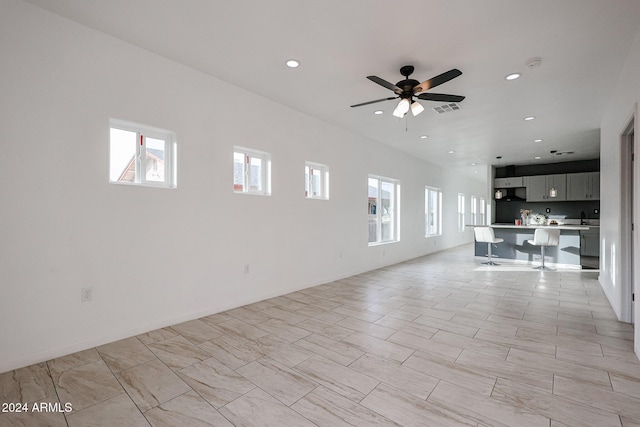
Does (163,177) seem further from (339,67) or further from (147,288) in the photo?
(339,67)

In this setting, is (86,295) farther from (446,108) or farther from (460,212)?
(460,212)

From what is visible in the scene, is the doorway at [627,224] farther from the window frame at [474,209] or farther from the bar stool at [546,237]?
the window frame at [474,209]

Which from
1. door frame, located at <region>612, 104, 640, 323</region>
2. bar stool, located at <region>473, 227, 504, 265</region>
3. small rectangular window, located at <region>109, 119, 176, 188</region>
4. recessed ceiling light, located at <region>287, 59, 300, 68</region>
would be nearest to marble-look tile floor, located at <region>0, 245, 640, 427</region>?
door frame, located at <region>612, 104, 640, 323</region>

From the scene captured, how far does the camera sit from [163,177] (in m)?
3.30

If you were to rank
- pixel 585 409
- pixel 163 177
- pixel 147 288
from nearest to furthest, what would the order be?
1. pixel 585 409
2. pixel 147 288
3. pixel 163 177

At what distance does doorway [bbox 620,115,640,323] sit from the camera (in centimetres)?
335

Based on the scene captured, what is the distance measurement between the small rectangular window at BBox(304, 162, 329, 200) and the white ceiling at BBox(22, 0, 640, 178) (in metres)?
1.06

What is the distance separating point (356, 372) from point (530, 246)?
6.97 m

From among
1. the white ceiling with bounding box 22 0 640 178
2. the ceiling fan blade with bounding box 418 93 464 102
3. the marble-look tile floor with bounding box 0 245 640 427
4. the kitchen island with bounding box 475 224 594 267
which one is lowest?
the marble-look tile floor with bounding box 0 245 640 427

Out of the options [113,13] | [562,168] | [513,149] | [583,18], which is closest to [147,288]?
[113,13]

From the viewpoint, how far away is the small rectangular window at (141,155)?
2973 millimetres

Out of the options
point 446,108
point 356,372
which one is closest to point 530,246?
point 446,108

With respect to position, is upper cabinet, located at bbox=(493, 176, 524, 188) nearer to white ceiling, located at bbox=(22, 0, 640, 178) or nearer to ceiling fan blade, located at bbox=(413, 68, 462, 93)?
white ceiling, located at bbox=(22, 0, 640, 178)

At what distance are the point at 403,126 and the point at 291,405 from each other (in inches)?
191
